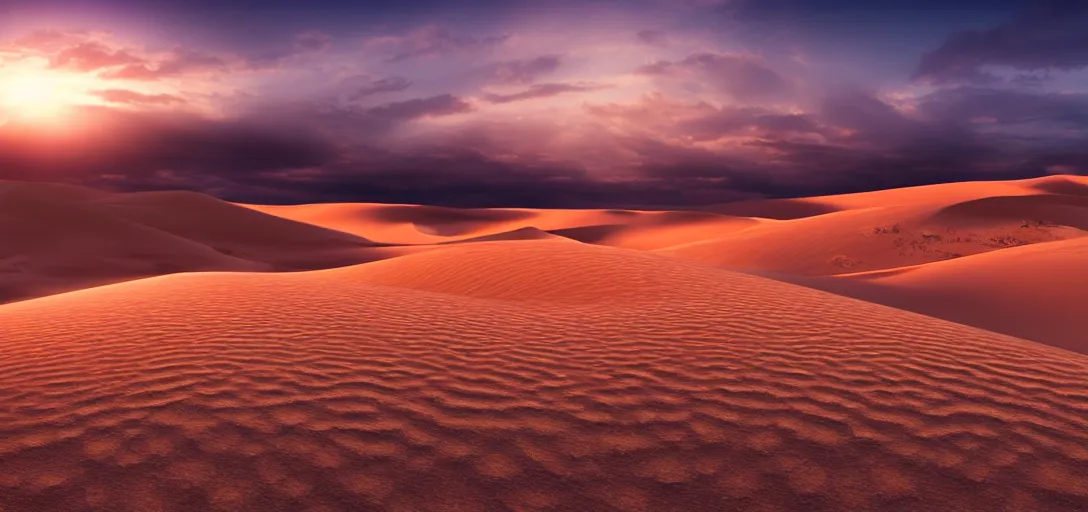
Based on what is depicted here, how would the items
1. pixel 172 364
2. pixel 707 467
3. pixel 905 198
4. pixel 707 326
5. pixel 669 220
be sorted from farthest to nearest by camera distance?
pixel 905 198
pixel 669 220
pixel 707 326
pixel 172 364
pixel 707 467

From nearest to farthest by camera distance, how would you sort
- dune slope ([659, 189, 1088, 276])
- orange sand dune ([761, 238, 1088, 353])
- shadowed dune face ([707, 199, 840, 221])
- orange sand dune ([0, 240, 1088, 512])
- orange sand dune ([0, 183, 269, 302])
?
orange sand dune ([0, 240, 1088, 512]), orange sand dune ([761, 238, 1088, 353]), orange sand dune ([0, 183, 269, 302]), dune slope ([659, 189, 1088, 276]), shadowed dune face ([707, 199, 840, 221])

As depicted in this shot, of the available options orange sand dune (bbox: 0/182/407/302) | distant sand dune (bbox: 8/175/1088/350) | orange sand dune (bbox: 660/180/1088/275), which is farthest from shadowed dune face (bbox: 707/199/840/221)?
orange sand dune (bbox: 0/182/407/302)

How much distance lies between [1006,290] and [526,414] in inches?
588

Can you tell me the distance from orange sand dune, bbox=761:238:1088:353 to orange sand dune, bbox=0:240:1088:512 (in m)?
7.19

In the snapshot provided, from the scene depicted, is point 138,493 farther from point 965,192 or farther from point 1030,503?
point 965,192

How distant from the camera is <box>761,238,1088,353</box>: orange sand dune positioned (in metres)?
12.9

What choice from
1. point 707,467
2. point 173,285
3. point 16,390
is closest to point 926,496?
point 707,467

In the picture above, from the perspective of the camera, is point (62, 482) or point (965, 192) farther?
point (965, 192)

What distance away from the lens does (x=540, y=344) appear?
6375 mm

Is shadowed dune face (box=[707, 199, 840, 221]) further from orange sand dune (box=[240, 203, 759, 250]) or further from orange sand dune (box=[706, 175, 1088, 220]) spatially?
orange sand dune (box=[240, 203, 759, 250])

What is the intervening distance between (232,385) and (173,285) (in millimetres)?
6522

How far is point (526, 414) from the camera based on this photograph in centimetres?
433

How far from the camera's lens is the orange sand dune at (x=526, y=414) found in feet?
11.2

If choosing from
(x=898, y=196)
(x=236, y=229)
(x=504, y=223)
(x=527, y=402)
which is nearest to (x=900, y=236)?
(x=527, y=402)
